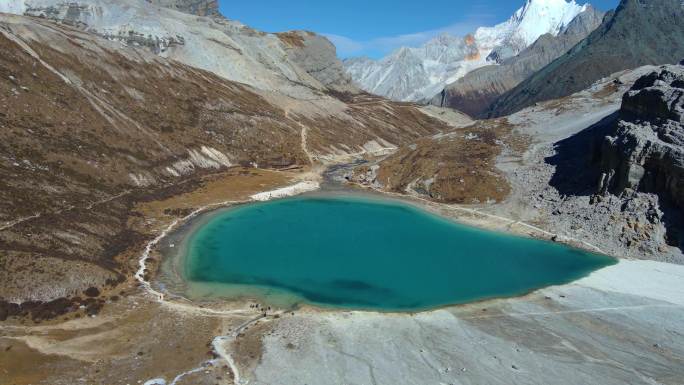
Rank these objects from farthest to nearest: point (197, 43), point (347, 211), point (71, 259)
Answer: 1. point (197, 43)
2. point (347, 211)
3. point (71, 259)

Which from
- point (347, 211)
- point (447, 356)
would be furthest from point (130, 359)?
point (347, 211)

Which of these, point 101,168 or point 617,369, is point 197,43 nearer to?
point 101,168

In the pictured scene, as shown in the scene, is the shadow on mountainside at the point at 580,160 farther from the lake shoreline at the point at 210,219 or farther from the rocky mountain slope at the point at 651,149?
the lake shoreline at the point at 210,219

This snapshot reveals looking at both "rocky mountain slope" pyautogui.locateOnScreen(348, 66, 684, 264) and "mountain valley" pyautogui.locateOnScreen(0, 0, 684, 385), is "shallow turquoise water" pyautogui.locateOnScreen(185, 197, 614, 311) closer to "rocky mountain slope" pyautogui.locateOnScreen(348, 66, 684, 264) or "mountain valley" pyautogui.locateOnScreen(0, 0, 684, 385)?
"mountain valley" pyautogui.locateOnScreen(0, 0, 684, 385)

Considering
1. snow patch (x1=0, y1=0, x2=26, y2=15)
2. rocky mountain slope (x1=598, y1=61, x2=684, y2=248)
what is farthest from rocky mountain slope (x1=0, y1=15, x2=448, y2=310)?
rocky mountain slope (x1=598, y1=61, x2=684, y2=248)

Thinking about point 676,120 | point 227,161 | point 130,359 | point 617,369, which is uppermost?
point 676,120

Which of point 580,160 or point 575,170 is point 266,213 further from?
point 580,160
